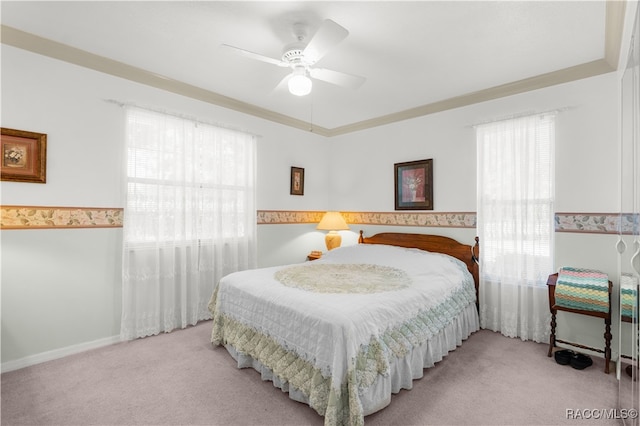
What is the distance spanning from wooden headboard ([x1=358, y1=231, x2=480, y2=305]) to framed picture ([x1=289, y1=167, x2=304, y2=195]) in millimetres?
1232

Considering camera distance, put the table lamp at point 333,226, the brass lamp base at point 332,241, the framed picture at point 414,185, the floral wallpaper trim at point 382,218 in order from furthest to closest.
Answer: the brass lamp base at point 332,241 → the table lamp at point 333,226 → the framed picture at point 414,185 → the floral wallpaper trim at point 382,218

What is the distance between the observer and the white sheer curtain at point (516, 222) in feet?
10.3

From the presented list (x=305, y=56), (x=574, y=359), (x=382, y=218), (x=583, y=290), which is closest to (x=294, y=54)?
(x=305, y=56)

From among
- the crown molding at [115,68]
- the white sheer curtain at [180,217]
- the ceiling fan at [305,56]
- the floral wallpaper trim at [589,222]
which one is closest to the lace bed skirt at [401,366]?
the white sheer curtain at [180,217]

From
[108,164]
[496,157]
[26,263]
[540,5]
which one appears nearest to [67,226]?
[26,263]

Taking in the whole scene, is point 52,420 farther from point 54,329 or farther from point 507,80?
point 507,80

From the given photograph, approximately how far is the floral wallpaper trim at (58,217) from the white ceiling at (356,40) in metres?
1.33

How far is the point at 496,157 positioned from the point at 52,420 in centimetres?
437

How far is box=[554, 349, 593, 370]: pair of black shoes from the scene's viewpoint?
260cm

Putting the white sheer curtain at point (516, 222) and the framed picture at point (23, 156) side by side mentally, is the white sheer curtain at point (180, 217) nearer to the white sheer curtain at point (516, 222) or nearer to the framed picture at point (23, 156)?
the framed picture at point (23, 156)

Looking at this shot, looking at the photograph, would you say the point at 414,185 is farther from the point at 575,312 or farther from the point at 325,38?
the point at 325,38

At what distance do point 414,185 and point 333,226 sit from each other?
4.22 feet

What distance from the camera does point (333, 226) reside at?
4613mm

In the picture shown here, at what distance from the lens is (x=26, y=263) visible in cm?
259
